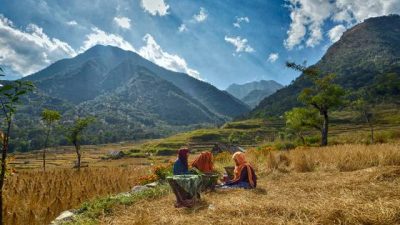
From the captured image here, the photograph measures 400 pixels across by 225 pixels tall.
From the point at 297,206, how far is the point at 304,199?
1.17 m

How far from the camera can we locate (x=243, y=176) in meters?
11.7

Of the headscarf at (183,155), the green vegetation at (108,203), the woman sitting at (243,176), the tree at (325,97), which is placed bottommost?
the green vegetation at (108,203)

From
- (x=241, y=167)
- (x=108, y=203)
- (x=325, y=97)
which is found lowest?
(x=108, y=203)

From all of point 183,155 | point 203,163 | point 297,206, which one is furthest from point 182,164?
point 297,206

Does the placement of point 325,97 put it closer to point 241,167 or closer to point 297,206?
point 241,167

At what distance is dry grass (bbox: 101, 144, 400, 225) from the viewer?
6090 millimetres

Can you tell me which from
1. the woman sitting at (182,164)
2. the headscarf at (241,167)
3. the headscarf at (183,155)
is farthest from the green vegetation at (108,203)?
the headscarf at (241,167)

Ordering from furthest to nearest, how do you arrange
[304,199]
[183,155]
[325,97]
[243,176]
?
1. [325,97]
2. [183,155]
3. [243,176]
4. [304,199]

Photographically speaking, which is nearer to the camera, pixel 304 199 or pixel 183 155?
pixel 304 199

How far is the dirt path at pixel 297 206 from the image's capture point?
236 inches

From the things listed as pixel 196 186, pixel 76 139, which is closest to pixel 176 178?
pixel 196 186

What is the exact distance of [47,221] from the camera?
825cm

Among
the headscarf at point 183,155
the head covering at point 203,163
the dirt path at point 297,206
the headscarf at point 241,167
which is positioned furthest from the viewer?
the head covering at point 203,163

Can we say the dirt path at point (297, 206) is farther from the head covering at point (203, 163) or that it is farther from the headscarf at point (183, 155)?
the head covering at point (203, 163)
